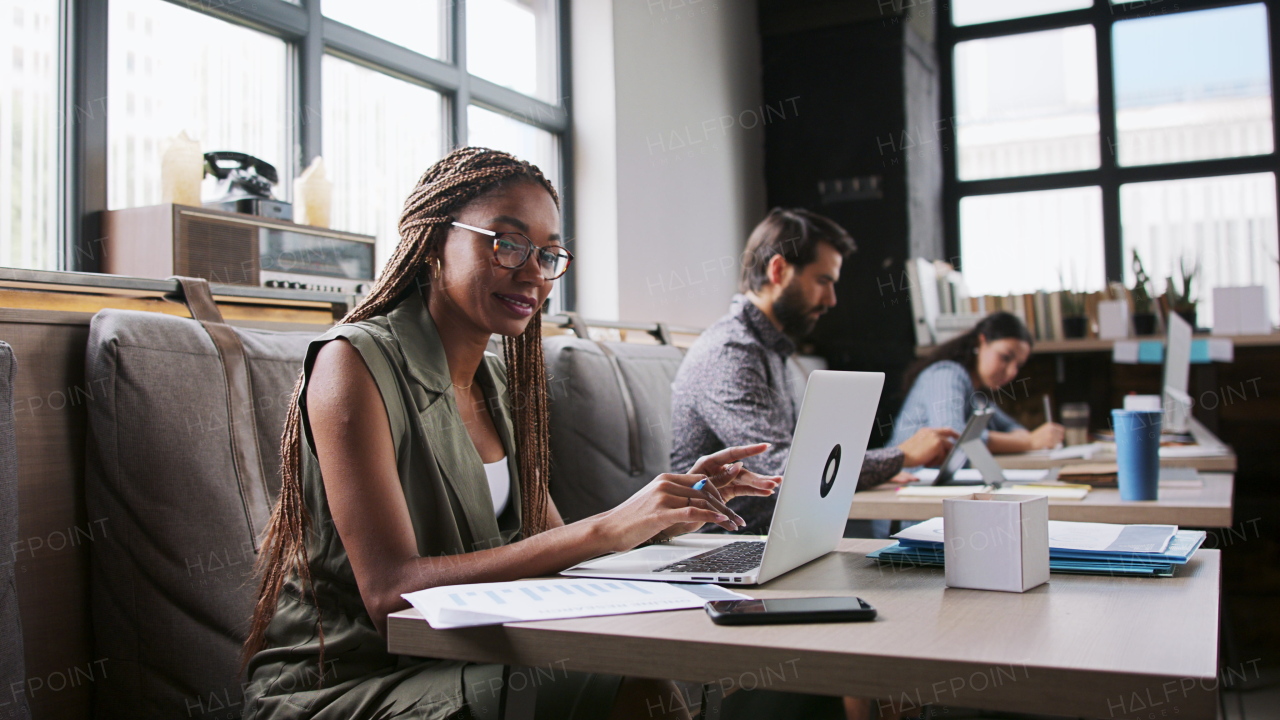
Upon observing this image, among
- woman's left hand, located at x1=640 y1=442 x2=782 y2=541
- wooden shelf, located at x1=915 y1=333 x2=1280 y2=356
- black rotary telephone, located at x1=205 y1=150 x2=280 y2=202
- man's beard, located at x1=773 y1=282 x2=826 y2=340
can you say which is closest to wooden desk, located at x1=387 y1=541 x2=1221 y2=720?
woman's left hand, located at x1=640 y1=442 x2=782 y2=541

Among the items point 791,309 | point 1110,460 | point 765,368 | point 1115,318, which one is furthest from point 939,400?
point 1115,318

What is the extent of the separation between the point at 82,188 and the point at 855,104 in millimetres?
4034

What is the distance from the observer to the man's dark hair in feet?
8.70

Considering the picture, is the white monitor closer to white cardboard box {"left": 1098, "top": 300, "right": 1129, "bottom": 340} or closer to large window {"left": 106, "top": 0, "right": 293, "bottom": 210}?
white cardboard box {"left": 1098, "top": 300, "right": 1129, "bottom": 340}

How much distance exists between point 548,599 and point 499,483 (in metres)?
0.59

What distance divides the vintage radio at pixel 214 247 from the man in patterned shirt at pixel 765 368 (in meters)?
1.03

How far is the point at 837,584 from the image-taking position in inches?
41.5

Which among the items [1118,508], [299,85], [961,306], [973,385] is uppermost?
[299,85]

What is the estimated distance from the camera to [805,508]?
1110 millimetres

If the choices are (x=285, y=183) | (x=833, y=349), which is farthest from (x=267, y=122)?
(x=833, y=349)

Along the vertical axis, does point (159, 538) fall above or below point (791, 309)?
below

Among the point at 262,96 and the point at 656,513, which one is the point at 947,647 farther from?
the point at 262,96

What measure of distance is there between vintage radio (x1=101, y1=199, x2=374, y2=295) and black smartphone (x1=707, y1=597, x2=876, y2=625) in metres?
1.85

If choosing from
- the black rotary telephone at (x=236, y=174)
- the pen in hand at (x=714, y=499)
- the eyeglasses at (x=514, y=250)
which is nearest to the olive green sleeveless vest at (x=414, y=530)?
the eyeglasses at (x=514, y=250)
